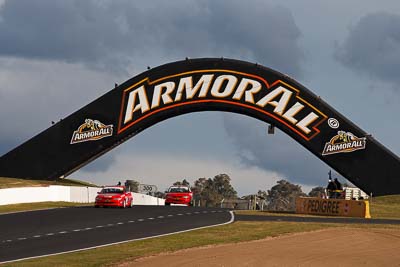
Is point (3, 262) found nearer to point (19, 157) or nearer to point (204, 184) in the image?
point (19, 157)

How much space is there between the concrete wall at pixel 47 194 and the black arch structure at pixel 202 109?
5.79 meters

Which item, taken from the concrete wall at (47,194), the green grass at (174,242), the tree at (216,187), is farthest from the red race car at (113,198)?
the tree at (216,187)

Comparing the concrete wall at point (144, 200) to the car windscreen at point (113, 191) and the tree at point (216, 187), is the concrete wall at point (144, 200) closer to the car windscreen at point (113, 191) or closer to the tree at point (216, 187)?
the car windscreen at point (113, 191)

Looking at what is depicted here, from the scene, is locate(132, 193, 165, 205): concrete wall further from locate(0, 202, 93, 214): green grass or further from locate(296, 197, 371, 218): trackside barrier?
locate(296, 197, 371, 218): trackside barrier

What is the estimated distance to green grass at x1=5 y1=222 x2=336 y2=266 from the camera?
22641mm

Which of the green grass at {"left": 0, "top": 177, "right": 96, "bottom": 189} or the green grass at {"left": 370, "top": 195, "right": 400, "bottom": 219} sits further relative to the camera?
the green grass at {"left": 0, "top": 177, "right": 96, "bottom": 189}

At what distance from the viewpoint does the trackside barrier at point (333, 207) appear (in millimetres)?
46094

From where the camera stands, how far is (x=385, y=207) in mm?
54500

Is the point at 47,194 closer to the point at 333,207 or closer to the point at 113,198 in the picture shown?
the point at 113,198

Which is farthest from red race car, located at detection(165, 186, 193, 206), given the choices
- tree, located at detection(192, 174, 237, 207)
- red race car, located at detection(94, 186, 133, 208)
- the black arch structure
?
tree, located at detection(192, 174, 237, 207)

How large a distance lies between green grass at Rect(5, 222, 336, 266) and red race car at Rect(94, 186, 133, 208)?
12.7 metres

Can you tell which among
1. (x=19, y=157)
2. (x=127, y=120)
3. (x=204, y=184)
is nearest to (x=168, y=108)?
(x=127, y=120)

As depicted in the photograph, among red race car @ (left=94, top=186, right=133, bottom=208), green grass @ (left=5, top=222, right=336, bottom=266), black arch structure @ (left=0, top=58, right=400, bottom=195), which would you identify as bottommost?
green grass @ (left=5, top=222, right=336, bottom=266)

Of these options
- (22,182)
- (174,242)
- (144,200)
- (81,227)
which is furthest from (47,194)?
(174,242)
